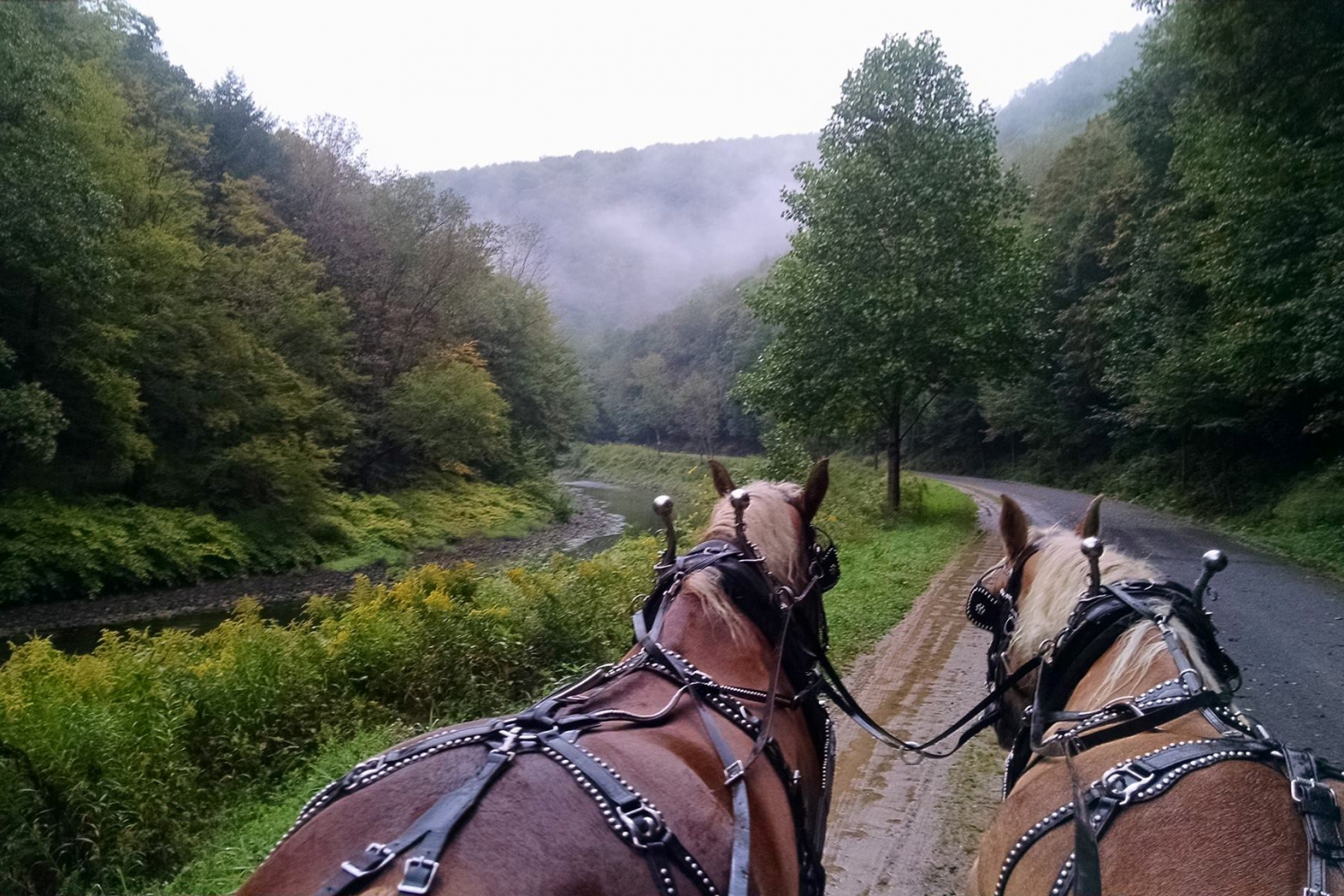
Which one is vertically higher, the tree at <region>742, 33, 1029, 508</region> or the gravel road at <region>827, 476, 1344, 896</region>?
the tree at <region>742, 33, 1029, 508</region>

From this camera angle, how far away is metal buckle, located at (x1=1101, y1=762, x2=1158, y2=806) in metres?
1.57

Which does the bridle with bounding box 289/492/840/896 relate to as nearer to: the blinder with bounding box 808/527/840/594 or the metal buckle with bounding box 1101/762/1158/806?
the blinder with bounding box 808/527/840/594

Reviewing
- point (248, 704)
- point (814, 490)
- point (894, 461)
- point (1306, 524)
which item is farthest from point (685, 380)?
point (814, 490)

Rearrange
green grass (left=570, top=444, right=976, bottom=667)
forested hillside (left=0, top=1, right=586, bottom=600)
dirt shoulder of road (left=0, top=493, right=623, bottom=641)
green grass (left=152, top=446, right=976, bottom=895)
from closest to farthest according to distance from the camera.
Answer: green grass (left=152, top=446, right=976, bottom=895)
green grass (left=570, top=444, right=976, bottom=667)
dirt shoulder of road (left=0, top=493, right=623, bottom=641)
forested hillside (left=0, top=1, right=586, bottom=600)

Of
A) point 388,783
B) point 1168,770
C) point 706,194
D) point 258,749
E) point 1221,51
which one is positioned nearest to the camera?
point 388,783

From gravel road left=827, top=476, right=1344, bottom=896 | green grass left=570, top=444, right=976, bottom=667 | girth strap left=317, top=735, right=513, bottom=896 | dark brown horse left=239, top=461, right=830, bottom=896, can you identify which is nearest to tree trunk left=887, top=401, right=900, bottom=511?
green grass left=570, top=444, right=976, bottom=667

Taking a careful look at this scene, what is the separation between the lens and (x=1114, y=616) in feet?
7.09

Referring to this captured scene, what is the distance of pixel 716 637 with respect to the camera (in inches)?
91.7

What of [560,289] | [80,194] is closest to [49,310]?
[80,194]

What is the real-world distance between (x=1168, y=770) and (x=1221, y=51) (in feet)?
45.5

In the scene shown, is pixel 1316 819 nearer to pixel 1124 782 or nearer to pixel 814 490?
pixel 1124 782

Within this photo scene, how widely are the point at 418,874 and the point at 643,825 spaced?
42 centimetres

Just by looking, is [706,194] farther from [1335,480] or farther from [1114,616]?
[1114,616]

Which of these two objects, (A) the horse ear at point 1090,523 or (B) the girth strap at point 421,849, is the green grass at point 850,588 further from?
(A) the horse ear at point 1090,523
